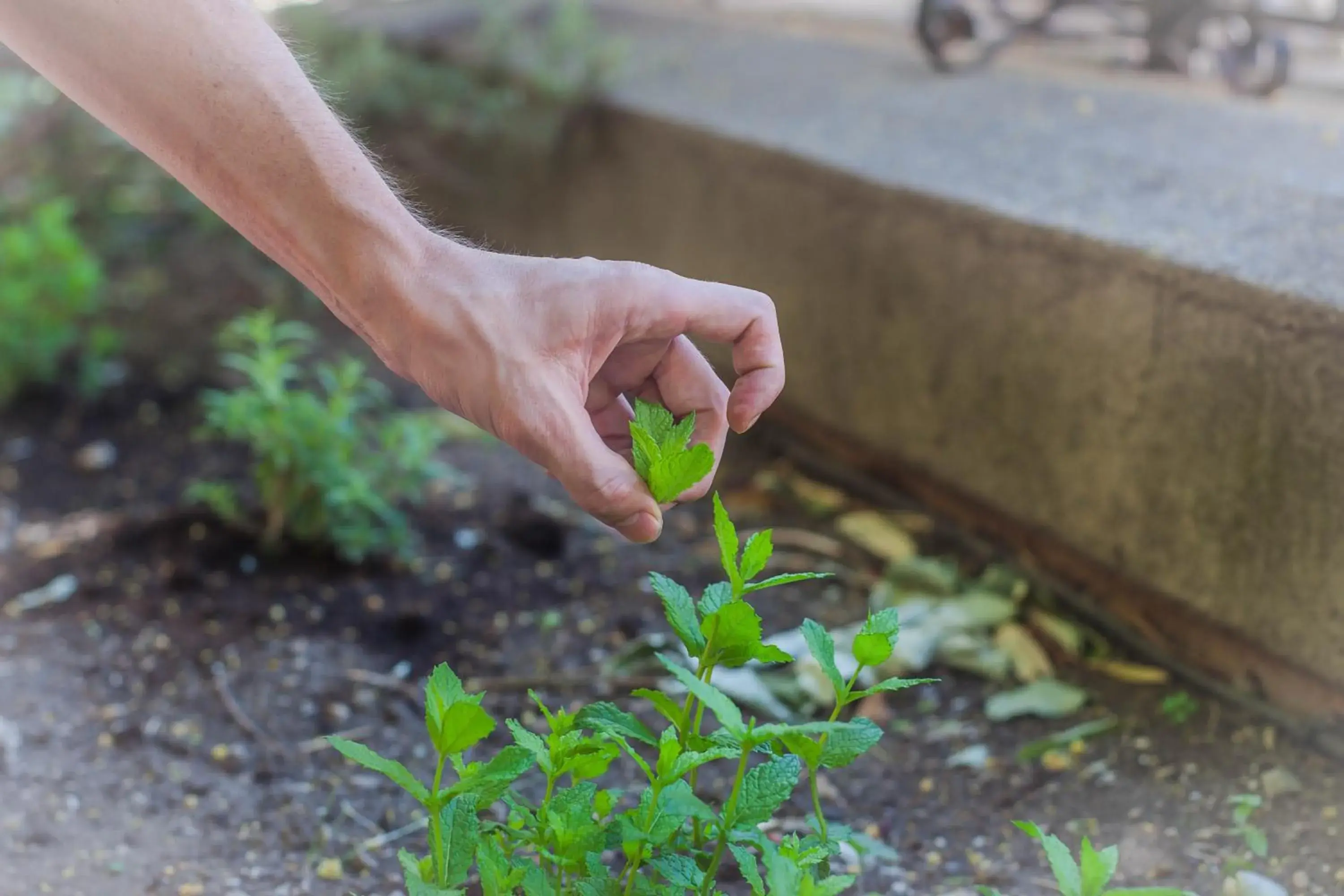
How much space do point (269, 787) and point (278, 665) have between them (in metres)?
0.34

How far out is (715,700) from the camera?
1.06 m

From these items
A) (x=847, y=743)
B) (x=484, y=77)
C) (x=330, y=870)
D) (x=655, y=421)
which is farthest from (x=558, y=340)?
(x=484, y=77)

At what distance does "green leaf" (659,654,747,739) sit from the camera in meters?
1.05

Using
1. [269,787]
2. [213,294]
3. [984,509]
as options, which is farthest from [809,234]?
[213,294]

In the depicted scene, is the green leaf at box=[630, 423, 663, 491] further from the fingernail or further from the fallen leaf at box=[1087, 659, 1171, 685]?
the fallen leaf at box=[1087, 659, 1171, 685]

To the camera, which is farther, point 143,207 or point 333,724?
point 143,207

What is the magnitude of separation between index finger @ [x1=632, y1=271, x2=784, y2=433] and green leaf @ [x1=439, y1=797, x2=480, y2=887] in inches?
17.6

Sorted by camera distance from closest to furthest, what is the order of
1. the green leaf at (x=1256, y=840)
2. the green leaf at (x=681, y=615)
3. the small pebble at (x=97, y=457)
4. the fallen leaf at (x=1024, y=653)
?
the green leaf at (x=681, y=615), the green leaf at (x=1256, y=840), the fallen leaf at (x=1024, y=653), the small pebble at (x=97, y=457)

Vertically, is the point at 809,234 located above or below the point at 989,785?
above

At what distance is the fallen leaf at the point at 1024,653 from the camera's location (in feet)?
6.73

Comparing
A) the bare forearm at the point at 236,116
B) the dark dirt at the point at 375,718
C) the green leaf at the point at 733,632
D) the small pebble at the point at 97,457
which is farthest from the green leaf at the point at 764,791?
the small pebble at the point at 97,457

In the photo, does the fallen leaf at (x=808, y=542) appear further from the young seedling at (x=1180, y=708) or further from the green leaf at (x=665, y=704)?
the green leaf at (x=665, y=704)

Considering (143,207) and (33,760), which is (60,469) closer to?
(143,207)

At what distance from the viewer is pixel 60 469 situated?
290cm
